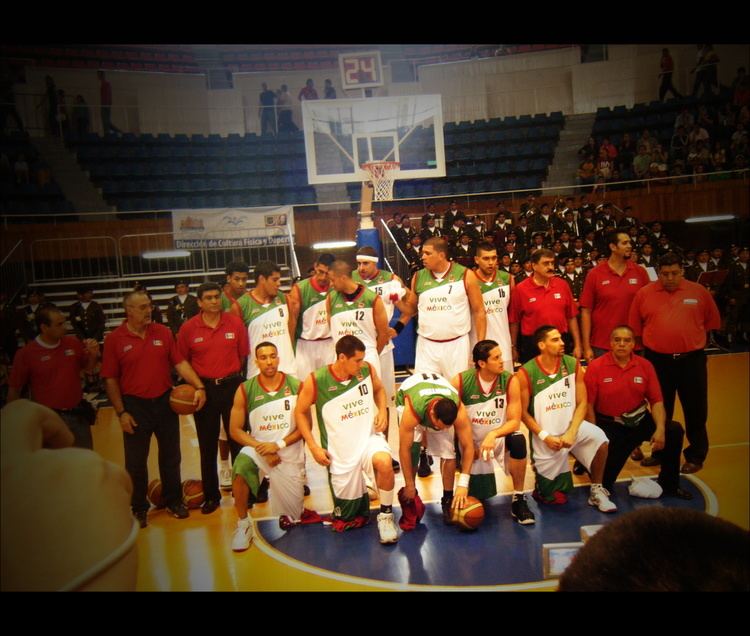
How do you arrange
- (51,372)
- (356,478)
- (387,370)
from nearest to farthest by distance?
(51,372), (356,478), (387,370)

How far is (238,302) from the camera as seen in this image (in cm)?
471

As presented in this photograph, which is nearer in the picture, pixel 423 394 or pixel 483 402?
pixel 423 394

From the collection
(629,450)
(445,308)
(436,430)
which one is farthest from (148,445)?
(629,450)

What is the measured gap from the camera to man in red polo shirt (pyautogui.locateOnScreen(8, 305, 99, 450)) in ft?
9.81

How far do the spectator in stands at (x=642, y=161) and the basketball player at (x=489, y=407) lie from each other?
113 inches

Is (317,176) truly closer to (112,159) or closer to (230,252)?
(230,252)

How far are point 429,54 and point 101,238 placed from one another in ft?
8.11

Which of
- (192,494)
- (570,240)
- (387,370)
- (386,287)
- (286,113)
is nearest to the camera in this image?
(192,494)

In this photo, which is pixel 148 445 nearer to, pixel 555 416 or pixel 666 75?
pixel 555 416

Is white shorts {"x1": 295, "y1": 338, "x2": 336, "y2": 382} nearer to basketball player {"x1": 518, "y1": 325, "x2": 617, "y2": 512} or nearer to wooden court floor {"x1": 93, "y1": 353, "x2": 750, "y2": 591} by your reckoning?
wooden court floor {"x1": 93, "y1": 353, "x2": 750, "y2": 591}

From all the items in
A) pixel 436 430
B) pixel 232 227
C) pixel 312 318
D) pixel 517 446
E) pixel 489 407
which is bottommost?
pixel 517 446

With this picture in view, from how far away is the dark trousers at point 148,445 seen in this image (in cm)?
394

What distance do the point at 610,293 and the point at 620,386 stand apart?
87 cm
